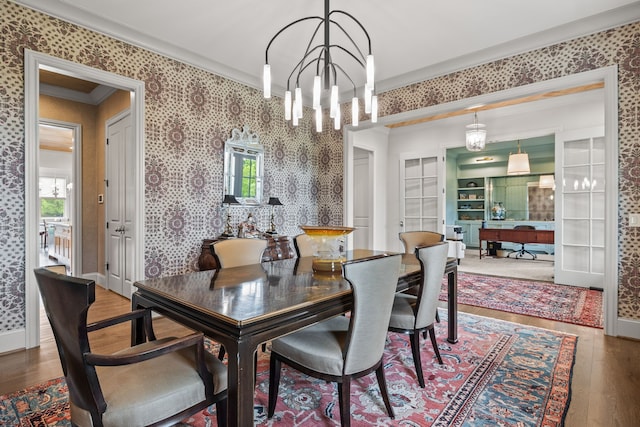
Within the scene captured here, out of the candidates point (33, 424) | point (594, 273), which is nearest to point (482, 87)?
point (594, 273)

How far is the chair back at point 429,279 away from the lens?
2.06m

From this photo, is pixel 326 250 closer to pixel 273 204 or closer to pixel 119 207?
pixel 273 204

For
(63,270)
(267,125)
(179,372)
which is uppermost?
(267,125)

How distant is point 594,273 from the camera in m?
4.54

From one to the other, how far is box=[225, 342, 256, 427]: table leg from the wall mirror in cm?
304

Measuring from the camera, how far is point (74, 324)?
104cm

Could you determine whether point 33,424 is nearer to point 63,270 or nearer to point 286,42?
point 63,270

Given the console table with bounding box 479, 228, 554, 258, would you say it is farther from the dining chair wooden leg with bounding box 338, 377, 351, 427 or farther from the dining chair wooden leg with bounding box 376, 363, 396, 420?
the dining chair wooden leg with bounding box 338, 377, 351, 427

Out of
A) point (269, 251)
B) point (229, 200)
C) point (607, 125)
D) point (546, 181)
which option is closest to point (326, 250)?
point (269, 251)

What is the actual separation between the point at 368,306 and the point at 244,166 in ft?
10.3

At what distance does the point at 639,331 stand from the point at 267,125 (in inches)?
177

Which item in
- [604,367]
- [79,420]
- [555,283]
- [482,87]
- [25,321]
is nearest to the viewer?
[79,420]

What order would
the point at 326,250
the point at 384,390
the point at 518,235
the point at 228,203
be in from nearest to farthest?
the point at 384,390
the point at 326,250
the point at 228,203
the point at 518,235

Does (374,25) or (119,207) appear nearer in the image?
(374,25)
